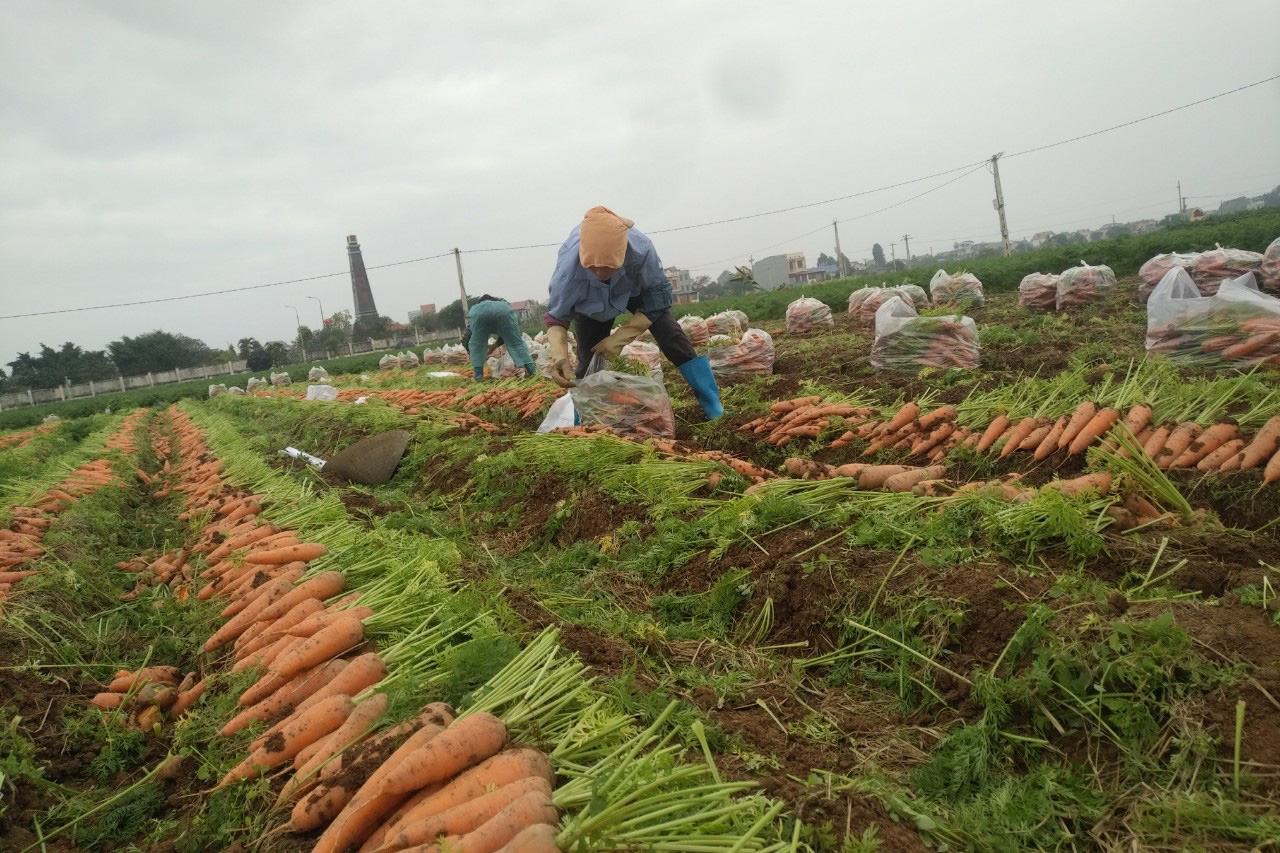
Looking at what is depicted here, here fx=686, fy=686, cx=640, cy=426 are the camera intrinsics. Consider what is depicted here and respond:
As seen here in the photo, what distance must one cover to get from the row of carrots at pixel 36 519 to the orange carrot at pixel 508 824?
12.1ft

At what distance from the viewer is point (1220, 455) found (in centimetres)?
336

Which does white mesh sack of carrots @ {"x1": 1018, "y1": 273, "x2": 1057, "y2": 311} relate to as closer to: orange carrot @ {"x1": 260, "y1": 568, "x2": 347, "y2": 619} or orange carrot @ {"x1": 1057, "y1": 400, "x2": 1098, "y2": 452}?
orange carrot @ {"x1": 1057, "y1": 400, "x2": 1098, "y2": 452}

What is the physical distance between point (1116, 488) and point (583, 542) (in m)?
2.66

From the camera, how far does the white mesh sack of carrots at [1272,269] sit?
331 inches

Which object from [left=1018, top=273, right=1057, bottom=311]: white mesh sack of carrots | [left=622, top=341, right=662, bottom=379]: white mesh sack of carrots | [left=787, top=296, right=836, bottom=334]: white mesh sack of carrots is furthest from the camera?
[left=787, top=296, right=836, bottom=334]: white mesh sack of carrots

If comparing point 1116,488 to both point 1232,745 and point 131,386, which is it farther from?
point 131,386

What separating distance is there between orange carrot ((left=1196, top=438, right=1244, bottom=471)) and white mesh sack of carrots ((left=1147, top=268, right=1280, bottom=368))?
2.07 metres

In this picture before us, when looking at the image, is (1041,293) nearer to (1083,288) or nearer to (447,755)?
(1083,288)

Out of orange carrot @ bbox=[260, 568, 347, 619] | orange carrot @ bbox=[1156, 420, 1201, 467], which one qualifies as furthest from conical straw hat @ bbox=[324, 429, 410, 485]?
orange carrot @ bbox=[1156, 420, 1201, 467]

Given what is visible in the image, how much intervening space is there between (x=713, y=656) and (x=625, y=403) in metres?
3.42

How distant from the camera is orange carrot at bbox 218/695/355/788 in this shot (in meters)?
2.20

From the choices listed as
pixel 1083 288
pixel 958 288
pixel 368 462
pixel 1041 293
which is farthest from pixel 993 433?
pixel 958 288

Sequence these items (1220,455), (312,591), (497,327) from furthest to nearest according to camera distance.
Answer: (497,327) < (1220,455) < (312,591)

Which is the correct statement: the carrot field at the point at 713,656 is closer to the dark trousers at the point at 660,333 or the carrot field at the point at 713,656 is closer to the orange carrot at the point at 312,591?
the orange carrot at the point at 312,591
